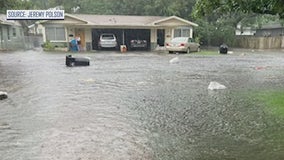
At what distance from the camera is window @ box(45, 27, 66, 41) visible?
3145cm

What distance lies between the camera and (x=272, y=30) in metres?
46.8

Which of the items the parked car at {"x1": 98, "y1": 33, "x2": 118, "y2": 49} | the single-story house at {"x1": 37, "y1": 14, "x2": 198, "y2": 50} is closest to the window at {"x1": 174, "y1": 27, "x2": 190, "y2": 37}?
the single-story house at {"x1": 37, "y1": 14, "x2": 198, "y2": 50}

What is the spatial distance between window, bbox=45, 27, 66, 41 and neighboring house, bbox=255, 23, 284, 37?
96.1ft

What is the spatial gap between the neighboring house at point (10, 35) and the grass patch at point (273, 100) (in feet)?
95.1

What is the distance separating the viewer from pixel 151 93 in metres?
10.2

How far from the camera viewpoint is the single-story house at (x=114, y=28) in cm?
3142

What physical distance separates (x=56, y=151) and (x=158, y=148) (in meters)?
1.67

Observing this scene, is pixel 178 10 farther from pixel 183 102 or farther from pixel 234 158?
pixel 234 158

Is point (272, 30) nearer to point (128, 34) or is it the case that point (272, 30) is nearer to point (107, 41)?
point (128, 34)

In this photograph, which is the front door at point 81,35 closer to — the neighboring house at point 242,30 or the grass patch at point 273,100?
the grass patch at point 273,100

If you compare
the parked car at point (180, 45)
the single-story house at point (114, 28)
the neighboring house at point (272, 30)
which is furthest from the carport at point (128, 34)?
the neighboring house at point (272, 30)

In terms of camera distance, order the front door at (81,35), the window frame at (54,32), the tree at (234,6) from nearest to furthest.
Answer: the tree at (234,6) < the window frame at (54,32) < the front door at (81,35)

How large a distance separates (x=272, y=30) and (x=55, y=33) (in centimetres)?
3154

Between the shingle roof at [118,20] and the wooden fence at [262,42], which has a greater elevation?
the shingle roof at [118,20]
